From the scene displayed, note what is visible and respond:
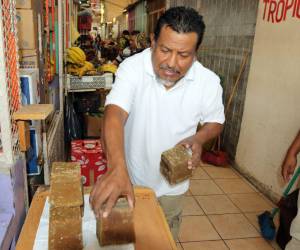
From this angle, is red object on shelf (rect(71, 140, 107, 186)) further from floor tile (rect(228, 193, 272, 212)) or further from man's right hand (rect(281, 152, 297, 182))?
man's right hand (rect(281, 152, 297, 182))

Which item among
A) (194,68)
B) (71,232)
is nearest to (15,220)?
(71,232)

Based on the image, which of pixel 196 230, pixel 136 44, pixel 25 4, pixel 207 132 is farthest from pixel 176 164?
pixel 136 44

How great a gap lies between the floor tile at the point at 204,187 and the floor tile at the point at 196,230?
0.49 meters

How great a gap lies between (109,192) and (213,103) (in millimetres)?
883

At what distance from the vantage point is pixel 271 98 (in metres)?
3.11

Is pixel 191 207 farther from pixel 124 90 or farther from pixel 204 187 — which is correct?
pixel 124 90

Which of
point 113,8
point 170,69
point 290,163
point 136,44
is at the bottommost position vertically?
point 290,163

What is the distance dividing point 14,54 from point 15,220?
2.27 feet

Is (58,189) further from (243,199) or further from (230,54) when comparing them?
(230,54)

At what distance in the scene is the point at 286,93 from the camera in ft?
9.40

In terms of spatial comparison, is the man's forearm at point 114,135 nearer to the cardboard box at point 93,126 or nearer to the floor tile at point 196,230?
the floor tile at point 196,230

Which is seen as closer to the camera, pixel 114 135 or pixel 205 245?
pixel 114 135

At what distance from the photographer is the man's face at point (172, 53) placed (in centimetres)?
125

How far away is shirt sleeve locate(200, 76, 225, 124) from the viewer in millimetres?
1513
